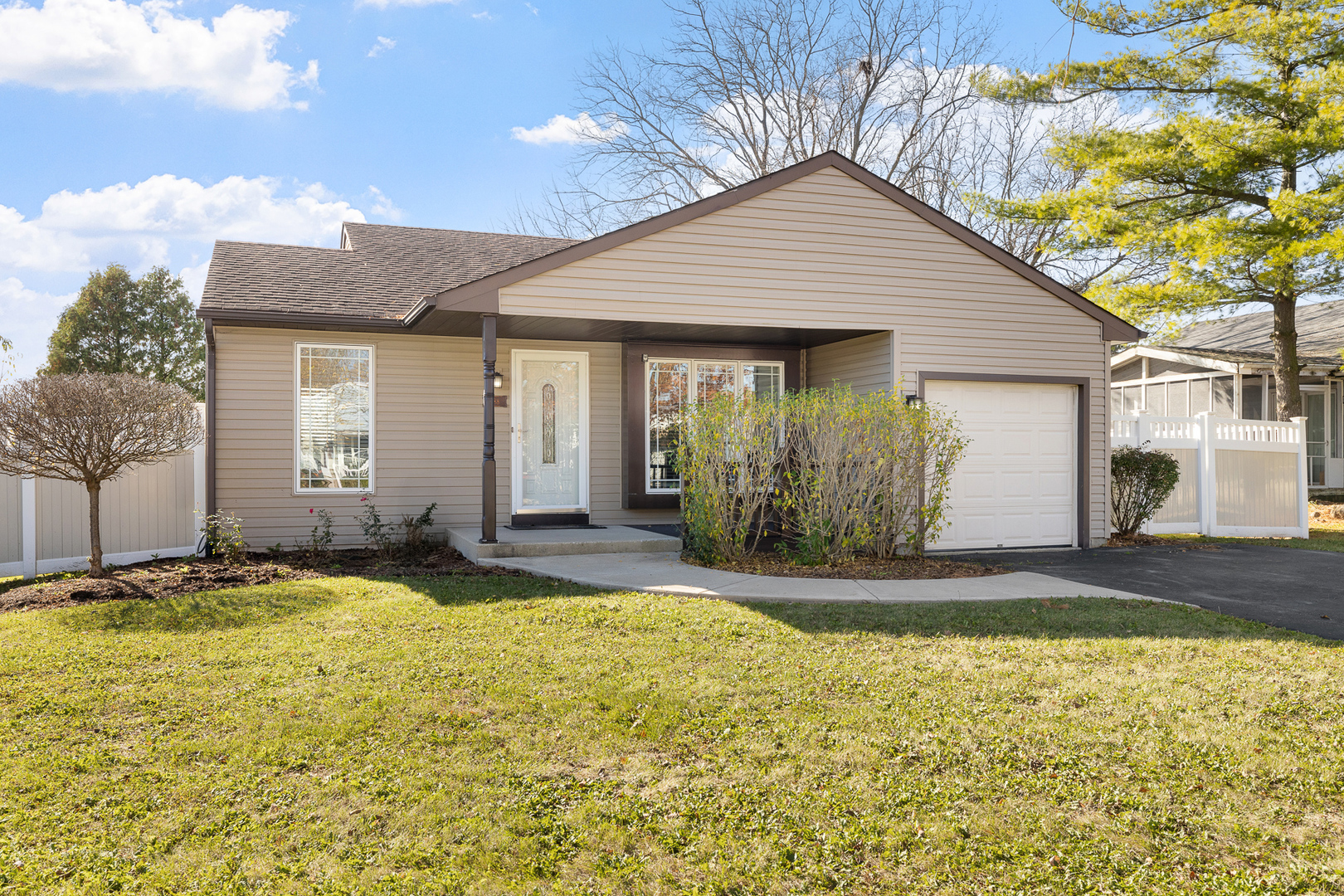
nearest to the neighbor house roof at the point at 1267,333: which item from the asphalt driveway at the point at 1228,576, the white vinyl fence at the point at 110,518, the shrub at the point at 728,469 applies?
the asphalt driveway at the point at 1228,576

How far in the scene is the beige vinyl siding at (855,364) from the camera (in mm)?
9859

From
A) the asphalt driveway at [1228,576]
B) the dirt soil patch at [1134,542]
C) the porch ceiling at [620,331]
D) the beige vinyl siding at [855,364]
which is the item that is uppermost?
the porch ceiling at [620,331]

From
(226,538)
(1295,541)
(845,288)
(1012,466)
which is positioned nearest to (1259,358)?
(1295,541)

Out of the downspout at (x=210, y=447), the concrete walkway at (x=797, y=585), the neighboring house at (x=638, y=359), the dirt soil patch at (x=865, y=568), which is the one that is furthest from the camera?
the downspout at (x=210, y=447)

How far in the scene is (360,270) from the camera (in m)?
11.6

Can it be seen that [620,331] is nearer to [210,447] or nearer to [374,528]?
[374,528]

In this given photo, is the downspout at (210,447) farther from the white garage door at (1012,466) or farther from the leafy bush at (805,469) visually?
the white garage door at (1012,466)

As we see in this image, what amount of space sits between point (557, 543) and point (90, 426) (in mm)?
4403

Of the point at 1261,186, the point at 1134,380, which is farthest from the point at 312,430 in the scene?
the point at 1134,380

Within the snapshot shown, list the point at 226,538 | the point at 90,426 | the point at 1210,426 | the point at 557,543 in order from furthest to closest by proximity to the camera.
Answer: the point at 1210,426 < the point at 226,538 < the point at 557,543 < the point at 90,426

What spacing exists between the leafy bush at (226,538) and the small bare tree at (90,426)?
1298 millimetres

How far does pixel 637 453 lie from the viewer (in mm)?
11016

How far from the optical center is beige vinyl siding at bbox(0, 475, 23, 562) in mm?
8289

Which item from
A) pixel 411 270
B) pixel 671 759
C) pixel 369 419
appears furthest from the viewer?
pixel 411 270
